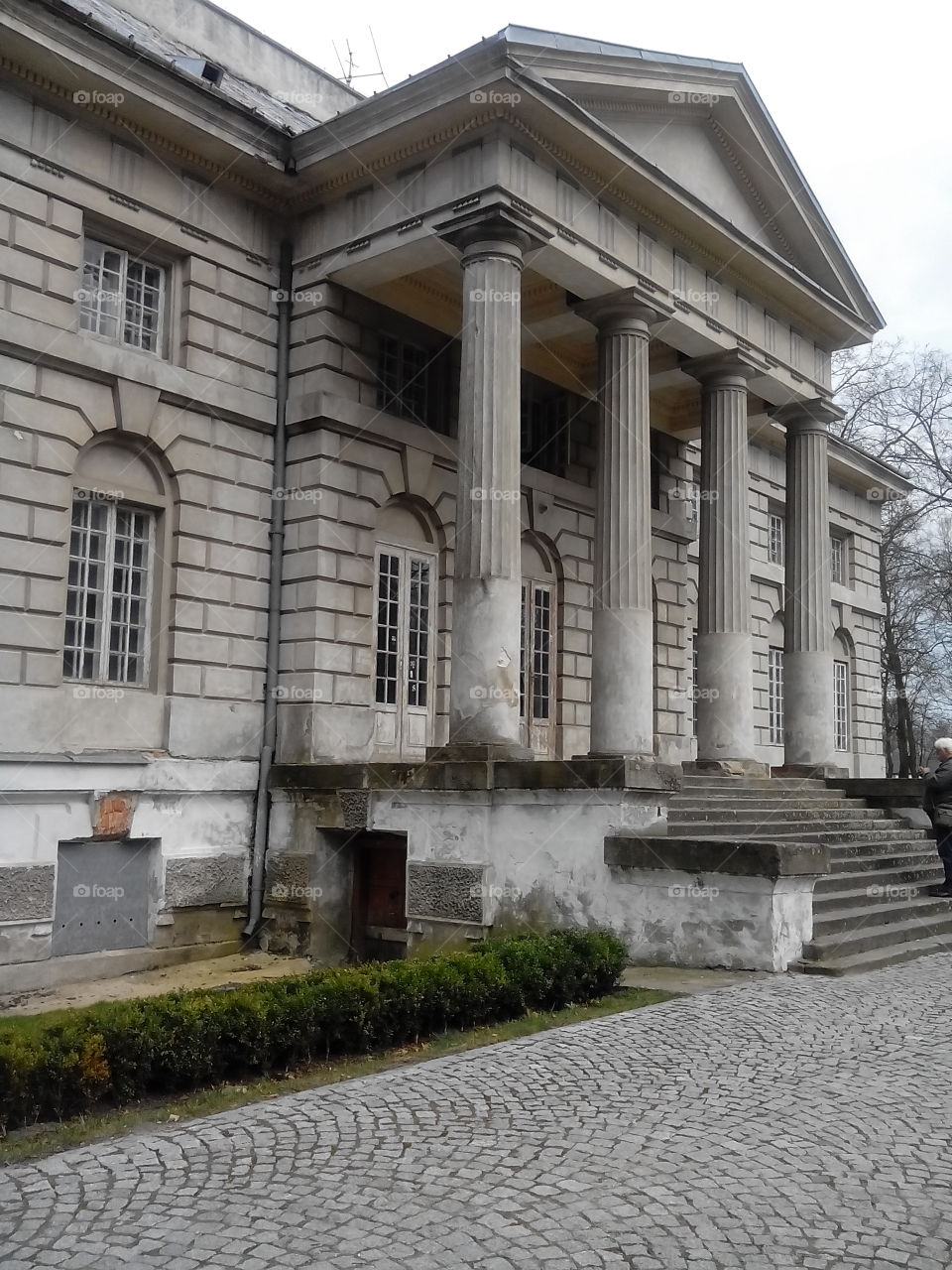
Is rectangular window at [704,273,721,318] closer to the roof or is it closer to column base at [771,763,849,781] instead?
the roof

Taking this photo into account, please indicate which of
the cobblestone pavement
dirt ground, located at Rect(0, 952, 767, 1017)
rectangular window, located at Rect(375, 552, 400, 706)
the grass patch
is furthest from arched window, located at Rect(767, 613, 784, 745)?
the cobblestone pavement

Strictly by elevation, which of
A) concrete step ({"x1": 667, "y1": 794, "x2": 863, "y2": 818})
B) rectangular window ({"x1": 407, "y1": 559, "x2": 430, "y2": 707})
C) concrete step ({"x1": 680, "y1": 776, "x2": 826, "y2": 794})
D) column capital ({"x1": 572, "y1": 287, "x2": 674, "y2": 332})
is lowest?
concrete step ({"x1": 667, "y1": 794, "x2": 863, "y2": 818})

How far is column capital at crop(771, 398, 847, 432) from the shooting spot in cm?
2002

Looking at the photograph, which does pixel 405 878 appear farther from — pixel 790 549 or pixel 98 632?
pixel 790 549

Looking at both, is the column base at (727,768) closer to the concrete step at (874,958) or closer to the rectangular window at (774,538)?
the concrete step at (874,958)

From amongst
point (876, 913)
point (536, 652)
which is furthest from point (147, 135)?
point (876, 913)

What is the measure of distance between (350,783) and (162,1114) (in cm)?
732

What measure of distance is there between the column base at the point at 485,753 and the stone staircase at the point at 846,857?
6.34ft

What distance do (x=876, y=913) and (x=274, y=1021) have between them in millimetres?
7275

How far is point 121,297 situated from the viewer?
14.0 metres

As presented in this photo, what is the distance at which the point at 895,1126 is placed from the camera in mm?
6320

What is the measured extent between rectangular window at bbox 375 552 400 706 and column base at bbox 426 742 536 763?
292cm

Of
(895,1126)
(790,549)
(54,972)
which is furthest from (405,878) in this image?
(790,549)

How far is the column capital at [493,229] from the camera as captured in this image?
13734 millimetres
